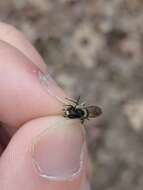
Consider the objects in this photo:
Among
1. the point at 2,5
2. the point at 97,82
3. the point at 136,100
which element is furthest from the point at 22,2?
the point at 136,100

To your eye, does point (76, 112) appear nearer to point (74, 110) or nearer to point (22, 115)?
point (74, 110)

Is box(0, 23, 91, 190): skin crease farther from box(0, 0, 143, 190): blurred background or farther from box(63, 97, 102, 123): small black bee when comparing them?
box(0, 0, 143, 190): blurred background

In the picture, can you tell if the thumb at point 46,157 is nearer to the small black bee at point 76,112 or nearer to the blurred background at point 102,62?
the small black bee at point 76,112

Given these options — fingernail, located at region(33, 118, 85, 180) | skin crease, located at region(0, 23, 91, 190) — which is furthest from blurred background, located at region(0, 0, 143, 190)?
fingernail, located at region(33, 118, 85, 180)

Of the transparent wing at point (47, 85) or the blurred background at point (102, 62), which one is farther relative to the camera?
the blurred background at point (102, 62)

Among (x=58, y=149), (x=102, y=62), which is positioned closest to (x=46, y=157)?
(x=58, y=149)

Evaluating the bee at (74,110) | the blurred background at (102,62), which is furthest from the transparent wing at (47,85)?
the blurred background at (102,62)

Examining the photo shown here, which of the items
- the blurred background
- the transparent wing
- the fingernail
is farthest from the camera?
→ the blurred background
